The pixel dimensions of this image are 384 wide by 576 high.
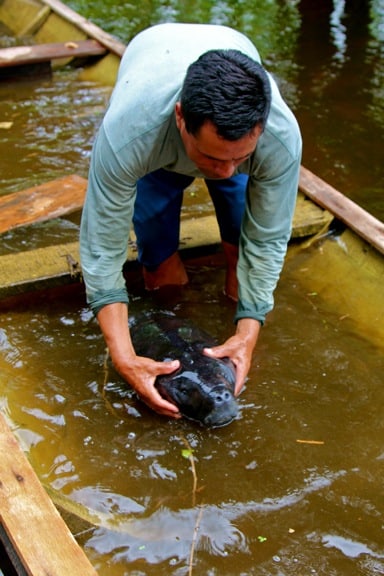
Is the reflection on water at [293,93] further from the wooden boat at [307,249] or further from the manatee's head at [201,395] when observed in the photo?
the manatee's head at [201,395]

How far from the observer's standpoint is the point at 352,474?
113 inches

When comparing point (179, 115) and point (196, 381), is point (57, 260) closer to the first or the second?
point (196, 381)

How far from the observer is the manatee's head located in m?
2.89

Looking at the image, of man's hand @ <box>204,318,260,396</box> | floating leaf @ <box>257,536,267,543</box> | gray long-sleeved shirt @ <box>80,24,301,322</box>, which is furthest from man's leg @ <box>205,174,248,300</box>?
floating leaf @ <box>257,536,267,543</box>

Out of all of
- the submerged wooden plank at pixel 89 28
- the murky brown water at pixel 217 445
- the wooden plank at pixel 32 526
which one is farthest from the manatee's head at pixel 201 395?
the submerged wooden plank at pixel 89 28

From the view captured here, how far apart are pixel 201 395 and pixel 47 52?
16.8ft

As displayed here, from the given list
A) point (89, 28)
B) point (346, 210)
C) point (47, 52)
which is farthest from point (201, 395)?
point (89, 28)

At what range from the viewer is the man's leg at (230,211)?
3.58 metres

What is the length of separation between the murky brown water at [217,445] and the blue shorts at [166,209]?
13.9 inches

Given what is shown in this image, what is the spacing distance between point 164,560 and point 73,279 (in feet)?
5.84

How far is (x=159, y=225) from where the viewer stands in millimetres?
3627

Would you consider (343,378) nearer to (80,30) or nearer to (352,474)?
(352,474)

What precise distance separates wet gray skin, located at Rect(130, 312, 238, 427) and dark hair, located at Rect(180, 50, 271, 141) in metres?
1.01

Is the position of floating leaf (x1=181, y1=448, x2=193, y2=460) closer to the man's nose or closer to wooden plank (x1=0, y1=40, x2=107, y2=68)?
the man's nose
